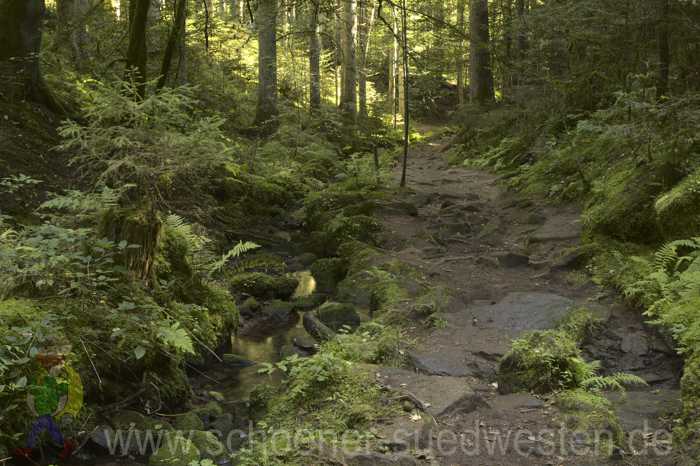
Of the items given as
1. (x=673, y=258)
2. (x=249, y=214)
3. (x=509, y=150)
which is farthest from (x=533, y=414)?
(x=509, y=150)

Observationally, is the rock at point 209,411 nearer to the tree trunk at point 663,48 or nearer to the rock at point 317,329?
the rock at point 317,329

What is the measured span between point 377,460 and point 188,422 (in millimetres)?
2013

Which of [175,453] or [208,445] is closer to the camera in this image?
[175,453]

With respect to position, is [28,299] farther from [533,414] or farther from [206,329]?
[533,414]

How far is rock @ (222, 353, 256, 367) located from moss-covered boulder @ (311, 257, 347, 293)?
2.92 metres

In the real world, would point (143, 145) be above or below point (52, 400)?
above

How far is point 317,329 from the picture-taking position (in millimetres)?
7379

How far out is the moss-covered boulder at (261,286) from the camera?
31.2 feet

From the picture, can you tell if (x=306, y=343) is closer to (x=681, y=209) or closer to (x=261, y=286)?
(x=261, y=286)

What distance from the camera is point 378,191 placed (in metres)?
14.1

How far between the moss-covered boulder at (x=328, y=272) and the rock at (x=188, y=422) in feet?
15.5

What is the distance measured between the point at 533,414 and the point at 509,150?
12878 mm

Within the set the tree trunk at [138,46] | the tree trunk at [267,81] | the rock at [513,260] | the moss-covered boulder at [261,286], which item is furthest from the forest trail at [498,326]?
the tree trunk at [267,81]

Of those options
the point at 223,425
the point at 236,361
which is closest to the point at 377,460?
the point at 223,425
